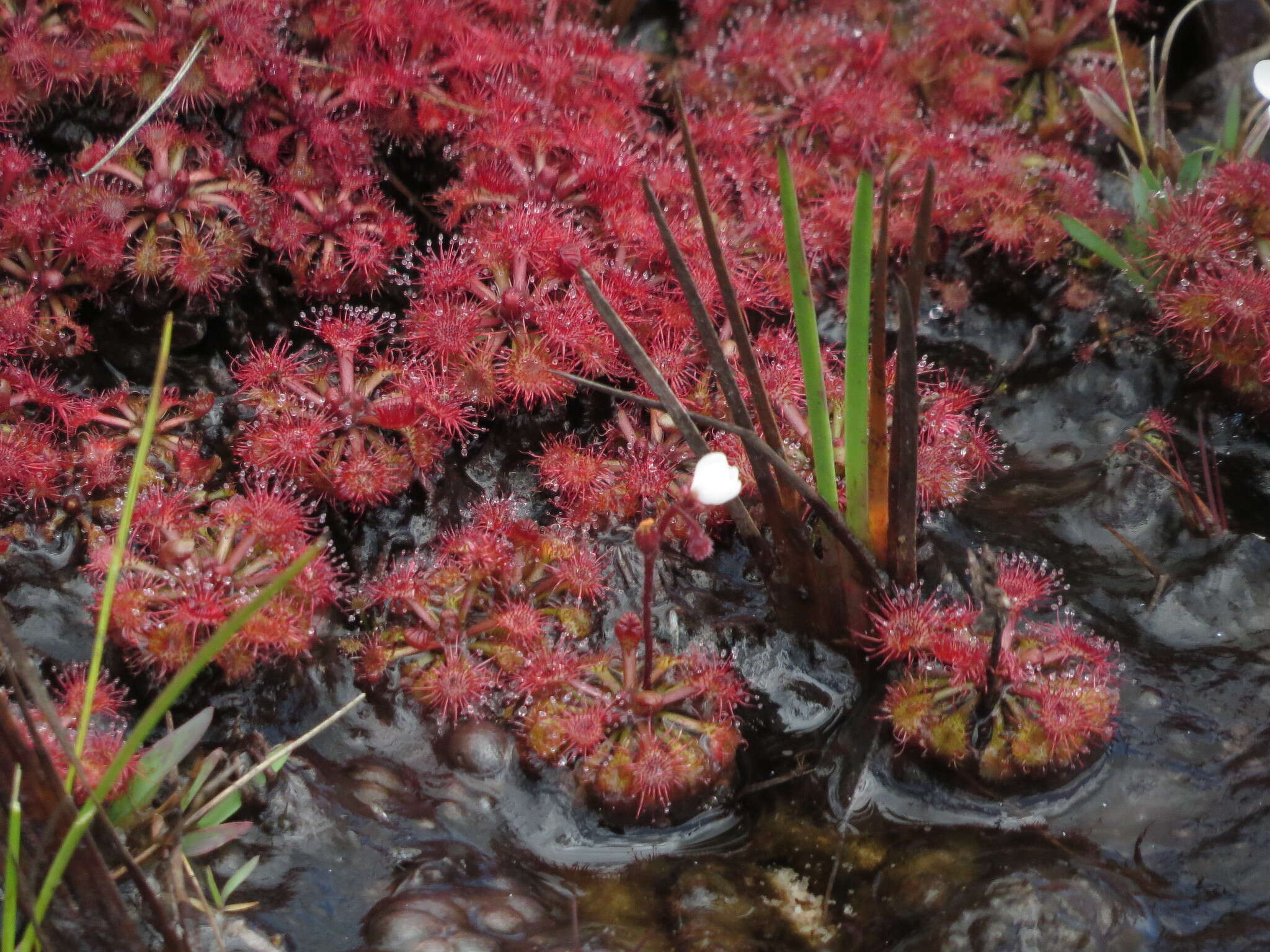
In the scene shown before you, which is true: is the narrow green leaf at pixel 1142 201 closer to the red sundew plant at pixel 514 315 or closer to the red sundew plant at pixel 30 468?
the red sundew plant at pixel 514 315

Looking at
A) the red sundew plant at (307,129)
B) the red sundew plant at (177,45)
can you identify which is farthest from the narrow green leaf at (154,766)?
the red sundew plant at (177,45)

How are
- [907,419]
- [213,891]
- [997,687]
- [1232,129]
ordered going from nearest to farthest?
1. [213,891]
2. [907,419]
3. [997,687]
4. [1232,129]

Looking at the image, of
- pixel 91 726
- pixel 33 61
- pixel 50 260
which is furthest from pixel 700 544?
pixel 33 61

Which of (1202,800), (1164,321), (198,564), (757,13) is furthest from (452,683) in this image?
(757,13)

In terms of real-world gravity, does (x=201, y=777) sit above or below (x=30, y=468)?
below

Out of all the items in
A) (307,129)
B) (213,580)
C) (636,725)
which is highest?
(307,129)

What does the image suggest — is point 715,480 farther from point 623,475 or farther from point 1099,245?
point 1099,245

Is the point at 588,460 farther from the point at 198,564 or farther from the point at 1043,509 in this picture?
the point at 1043,509

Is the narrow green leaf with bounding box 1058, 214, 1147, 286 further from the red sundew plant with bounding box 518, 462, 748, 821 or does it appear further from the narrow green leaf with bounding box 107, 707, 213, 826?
the narrow green leaf with bounding box 107, 707, 213, 826
